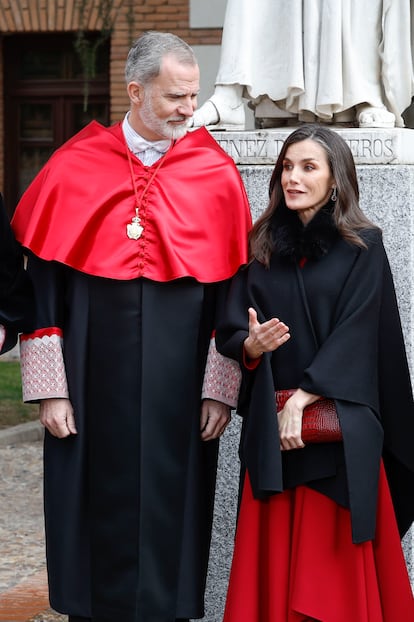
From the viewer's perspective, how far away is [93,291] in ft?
12.3

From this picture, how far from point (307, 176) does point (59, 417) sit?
0.99m

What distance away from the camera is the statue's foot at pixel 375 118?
441 centimetres

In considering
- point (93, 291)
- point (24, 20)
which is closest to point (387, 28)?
point (93, 291)

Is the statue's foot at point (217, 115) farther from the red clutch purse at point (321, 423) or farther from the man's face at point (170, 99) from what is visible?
the red clutch purse at point (321, 423)

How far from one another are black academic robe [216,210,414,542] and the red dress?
2.9 inches

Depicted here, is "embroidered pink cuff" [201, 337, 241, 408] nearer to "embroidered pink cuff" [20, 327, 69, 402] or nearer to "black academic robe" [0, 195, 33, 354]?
"embroidered pink cuff" [20, 327, 69, 402]

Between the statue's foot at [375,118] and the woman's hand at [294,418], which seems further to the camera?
the statue's foot at [375,118]

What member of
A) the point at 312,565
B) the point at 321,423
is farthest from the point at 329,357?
the point at 312,565

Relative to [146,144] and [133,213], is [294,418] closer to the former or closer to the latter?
[133,213]

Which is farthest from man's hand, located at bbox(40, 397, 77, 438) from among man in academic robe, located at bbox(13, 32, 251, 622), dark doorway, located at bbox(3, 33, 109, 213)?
dark doorway, located at bbox(3, 33, 109, 213)

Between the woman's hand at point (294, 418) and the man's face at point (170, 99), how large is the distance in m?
0.85

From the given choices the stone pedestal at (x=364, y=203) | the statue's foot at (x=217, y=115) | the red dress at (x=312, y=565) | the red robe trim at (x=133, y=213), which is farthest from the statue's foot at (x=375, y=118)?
the red dress at (x=312, y=565)

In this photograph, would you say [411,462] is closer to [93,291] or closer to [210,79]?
[93,291]

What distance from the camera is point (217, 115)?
459 centimetres
